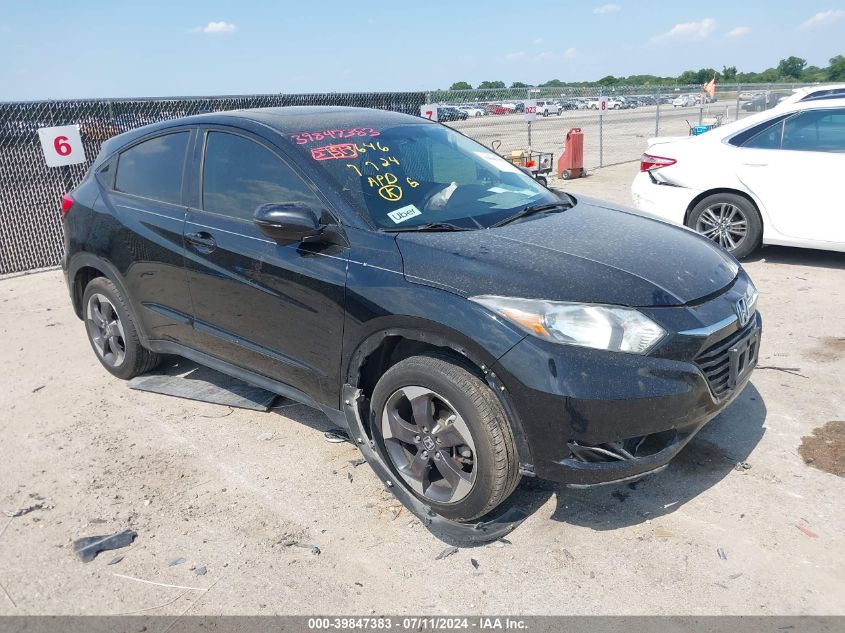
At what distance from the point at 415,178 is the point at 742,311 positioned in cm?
175

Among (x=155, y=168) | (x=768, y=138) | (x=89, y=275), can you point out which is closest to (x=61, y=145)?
(x=89, y=275)

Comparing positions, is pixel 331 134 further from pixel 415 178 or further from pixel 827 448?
pixel 827 448

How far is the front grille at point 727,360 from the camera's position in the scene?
9.87ft

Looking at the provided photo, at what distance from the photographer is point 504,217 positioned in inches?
146

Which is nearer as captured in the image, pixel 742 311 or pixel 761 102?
pixel 742 311

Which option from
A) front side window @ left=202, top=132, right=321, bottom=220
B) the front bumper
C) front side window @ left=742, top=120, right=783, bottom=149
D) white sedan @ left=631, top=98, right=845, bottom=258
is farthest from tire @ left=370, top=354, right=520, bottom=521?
front side window @ left=742, top=120, right=783, bottom=149

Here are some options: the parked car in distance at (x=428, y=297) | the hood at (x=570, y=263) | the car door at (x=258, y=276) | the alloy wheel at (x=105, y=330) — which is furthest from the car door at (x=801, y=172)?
the alloy wheel at (x=105, y=330)

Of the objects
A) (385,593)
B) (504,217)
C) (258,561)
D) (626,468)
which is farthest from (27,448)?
(626,468)

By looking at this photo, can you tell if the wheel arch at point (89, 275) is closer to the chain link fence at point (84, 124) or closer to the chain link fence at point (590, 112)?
the chain link fence at point (84, 124)

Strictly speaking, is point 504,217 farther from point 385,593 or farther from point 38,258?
point 38,258

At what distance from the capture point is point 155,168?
459cm

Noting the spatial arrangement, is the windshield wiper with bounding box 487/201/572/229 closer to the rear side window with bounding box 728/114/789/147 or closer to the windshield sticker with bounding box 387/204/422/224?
the windshield sticker with bounding box 387/204/422/224

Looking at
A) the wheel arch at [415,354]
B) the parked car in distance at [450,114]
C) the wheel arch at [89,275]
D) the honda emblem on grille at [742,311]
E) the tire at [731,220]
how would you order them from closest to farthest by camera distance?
1. the wheel arch at [415,354]
2. the honda emblem on grille at [742,311]
3. the wheel arch at [89,275]
4. the tire at [731,220]
5. the parked car in distance at [450,114]

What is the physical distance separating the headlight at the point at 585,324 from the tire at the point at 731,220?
15.6 ft
